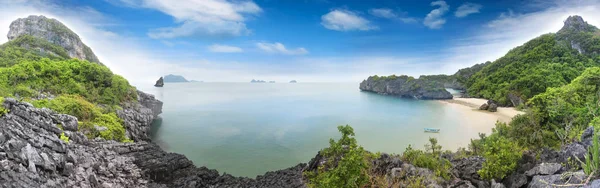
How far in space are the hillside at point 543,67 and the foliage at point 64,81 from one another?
58.4m

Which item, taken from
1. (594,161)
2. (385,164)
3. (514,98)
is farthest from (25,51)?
(514,98)

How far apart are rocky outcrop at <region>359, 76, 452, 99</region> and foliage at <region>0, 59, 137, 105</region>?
69213mm

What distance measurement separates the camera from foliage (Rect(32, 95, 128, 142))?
56.6 feet

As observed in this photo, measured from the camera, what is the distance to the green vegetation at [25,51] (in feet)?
112

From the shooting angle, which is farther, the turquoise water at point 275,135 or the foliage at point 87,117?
the turquoise water at point 275,135

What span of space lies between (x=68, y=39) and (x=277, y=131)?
2365 inches

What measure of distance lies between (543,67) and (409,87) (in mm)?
30326

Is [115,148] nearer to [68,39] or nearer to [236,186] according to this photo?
[236,186]

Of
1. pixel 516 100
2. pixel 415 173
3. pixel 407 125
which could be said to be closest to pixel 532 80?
pixel 516 100

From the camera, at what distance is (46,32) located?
58281mm

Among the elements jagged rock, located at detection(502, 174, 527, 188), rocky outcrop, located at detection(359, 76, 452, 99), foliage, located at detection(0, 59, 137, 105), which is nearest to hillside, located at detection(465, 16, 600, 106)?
rocky outcrop, located at detection(359, 76, 452, 99)

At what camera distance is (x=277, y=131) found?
32.7 meters

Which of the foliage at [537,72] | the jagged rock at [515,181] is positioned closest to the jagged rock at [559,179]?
the jagged rock at [515,181]

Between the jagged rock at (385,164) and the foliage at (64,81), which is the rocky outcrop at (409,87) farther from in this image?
the foliage at (64,81)
